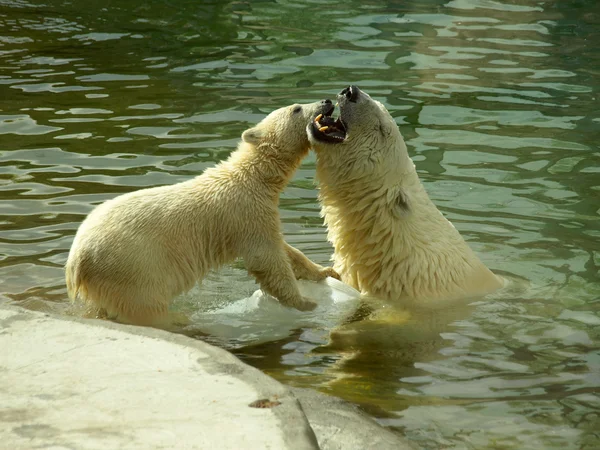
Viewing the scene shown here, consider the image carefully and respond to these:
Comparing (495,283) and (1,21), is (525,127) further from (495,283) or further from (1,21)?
(1,21)

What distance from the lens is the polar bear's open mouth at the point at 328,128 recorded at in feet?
17.0

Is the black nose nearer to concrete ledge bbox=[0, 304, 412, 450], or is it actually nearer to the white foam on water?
the white foam on water

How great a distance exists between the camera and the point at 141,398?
10.9 ft

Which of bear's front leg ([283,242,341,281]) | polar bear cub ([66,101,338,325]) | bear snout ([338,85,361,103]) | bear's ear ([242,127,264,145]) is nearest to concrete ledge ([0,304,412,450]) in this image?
polar bear cub ([66,101,338,325])

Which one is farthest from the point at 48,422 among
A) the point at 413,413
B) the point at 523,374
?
the point at 523,374

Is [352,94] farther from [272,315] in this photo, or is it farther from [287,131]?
[272,315]

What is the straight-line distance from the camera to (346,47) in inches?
465

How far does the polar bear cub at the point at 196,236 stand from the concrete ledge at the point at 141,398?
0.66m

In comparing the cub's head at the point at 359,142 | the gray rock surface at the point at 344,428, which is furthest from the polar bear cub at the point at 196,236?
the gray rock surface at the point at 344,428

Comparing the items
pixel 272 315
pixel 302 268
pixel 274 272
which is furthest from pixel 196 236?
pixel 302 268

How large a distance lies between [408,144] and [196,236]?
3.85 meters

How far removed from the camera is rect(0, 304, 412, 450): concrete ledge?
10.0 ft

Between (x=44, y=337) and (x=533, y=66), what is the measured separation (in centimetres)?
824

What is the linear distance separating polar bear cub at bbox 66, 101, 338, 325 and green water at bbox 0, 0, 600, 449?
0.43 m
